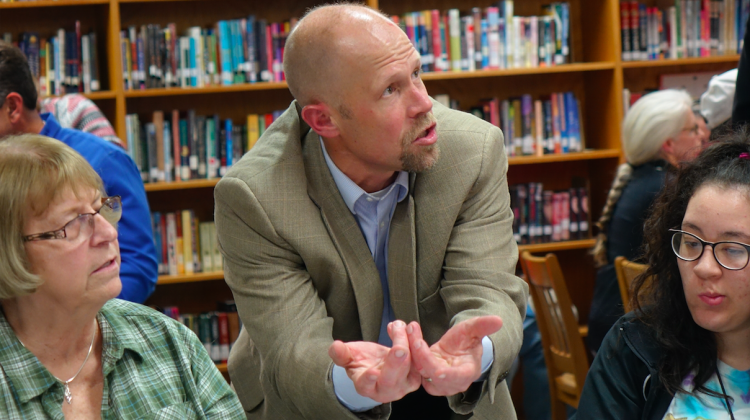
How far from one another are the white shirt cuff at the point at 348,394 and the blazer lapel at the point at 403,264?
0.86 ft

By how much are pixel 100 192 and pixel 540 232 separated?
119 inches

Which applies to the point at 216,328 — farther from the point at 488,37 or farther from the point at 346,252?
the point at 346,252

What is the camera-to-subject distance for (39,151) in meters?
1.51

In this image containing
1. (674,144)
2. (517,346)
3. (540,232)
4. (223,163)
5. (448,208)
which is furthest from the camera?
(540,232)

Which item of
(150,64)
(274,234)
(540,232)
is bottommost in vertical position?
(540,232)

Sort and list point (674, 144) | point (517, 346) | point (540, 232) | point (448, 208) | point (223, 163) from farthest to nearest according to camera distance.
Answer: point (540, 232) → point (223, 163) → point (674, 144) → point (448, 208) → point (517, 346)

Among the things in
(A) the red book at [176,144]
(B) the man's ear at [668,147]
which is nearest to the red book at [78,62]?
(A) the red book at [176,144]

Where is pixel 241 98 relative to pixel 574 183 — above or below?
above

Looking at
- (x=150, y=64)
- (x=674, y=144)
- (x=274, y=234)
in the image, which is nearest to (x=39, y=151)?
(x=274, y=234)

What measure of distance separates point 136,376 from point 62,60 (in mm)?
2623

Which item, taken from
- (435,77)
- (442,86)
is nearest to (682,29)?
(442,86)

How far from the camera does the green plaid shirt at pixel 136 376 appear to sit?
1.43 meters

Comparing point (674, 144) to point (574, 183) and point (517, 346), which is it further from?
point (517, 346)

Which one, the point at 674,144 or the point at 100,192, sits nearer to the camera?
the point at 100,192
